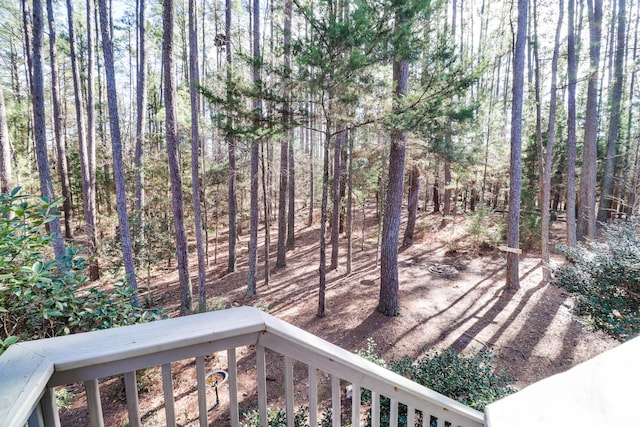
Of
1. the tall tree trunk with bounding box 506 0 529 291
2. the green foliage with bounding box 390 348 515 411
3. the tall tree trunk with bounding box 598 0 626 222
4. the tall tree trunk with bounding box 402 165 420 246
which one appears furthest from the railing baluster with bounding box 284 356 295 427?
the tall tree trunk with bounding box 598 0 626 222

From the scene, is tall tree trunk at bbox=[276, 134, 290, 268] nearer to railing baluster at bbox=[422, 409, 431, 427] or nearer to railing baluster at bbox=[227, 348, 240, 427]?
railing baluster at bbox=[422, 409, 431, 427]

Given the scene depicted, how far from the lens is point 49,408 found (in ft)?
2.22

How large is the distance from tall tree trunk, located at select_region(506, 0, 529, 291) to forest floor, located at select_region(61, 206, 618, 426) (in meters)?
0.82

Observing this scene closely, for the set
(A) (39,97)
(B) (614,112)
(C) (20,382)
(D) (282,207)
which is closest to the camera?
(C) (20,382)

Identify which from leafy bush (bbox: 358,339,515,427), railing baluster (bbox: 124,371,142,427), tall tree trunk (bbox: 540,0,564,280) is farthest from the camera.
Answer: tall tree trunk (bbox: 540,0,564,280)

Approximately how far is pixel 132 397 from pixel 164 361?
0.15 m

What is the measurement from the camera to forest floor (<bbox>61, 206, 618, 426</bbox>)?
5012 mm

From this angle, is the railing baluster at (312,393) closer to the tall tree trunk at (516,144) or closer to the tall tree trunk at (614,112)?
the tall tree trunk at (516,144)

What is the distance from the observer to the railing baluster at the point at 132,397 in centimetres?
79

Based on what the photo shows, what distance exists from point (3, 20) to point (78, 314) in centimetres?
1750

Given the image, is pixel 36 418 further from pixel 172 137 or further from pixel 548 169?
pixel 548 169

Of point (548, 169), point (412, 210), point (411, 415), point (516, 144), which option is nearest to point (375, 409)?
point (411, 415)

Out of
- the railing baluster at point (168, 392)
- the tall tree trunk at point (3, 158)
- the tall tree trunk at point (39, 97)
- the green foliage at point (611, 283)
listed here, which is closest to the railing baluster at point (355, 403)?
the railing baluster at point (168, 392)

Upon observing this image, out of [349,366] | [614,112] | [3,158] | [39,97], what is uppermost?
[614,112]
